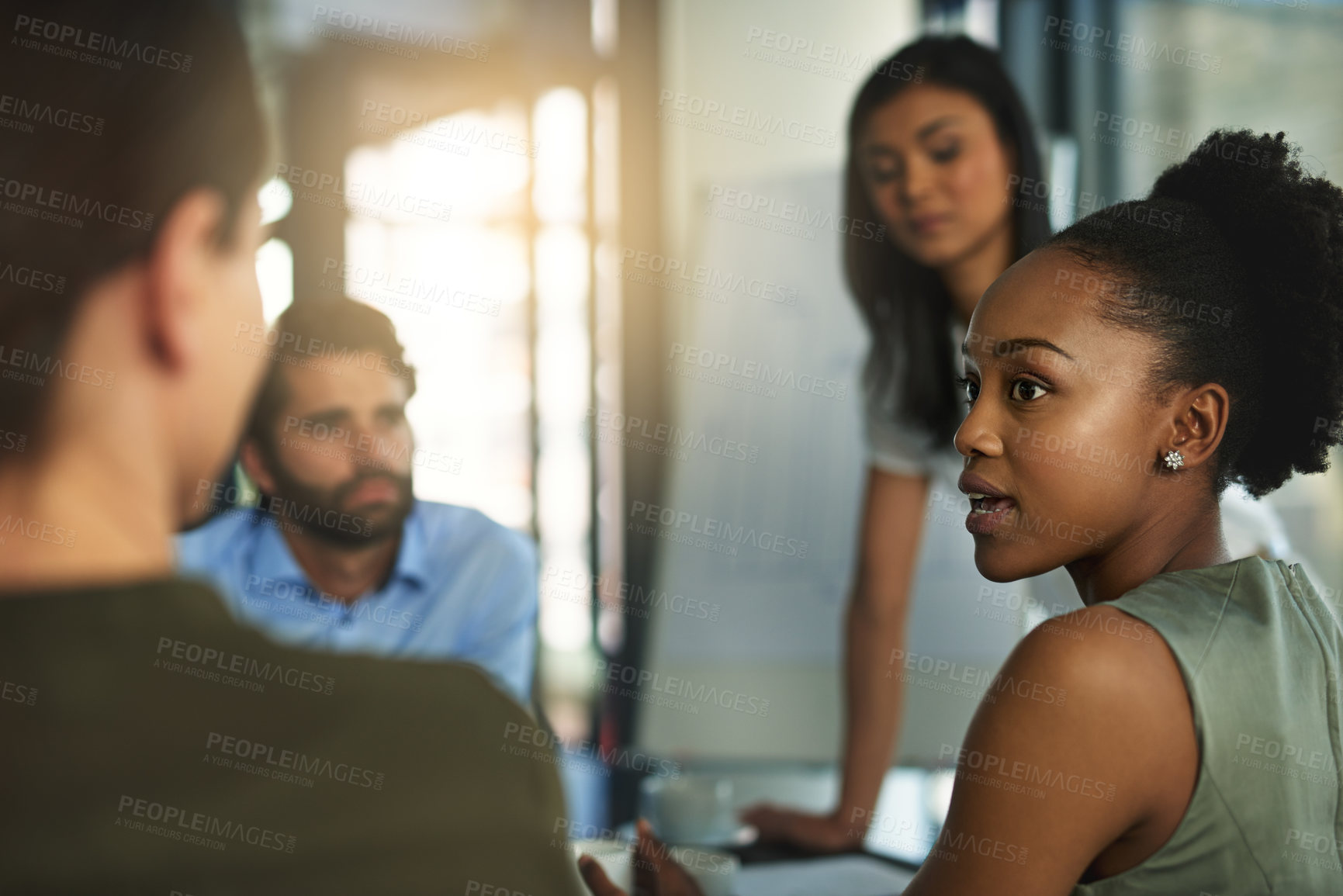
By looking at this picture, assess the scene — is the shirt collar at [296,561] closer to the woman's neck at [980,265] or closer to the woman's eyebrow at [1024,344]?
the woman's neck at [980,265]

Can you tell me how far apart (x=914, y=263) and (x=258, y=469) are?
3.93ft

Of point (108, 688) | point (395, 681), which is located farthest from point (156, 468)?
point (395, 681)

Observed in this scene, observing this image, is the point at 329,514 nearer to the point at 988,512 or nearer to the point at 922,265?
the point at 922,265

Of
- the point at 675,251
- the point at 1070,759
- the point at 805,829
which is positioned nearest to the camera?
the point at 1070,759

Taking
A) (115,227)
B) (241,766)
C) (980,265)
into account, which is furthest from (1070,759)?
(980,265)

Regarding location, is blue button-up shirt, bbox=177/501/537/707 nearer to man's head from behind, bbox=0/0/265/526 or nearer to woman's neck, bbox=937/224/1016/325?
man's head from behind, bbox=0/0/265/526

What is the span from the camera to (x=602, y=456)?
320 centimetres

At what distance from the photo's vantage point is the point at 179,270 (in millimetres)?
1049

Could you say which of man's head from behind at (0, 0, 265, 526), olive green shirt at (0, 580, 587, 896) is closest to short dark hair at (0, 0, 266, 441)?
man's head from behind at (0, 0, 265, 526)

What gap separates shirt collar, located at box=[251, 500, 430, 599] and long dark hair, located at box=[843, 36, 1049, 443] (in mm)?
863

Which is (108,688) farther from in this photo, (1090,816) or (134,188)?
(1090,816)

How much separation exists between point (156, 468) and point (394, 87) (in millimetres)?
1981

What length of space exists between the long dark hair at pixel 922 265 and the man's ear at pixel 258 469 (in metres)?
1.08

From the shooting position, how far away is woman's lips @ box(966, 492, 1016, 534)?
0.78 metres
